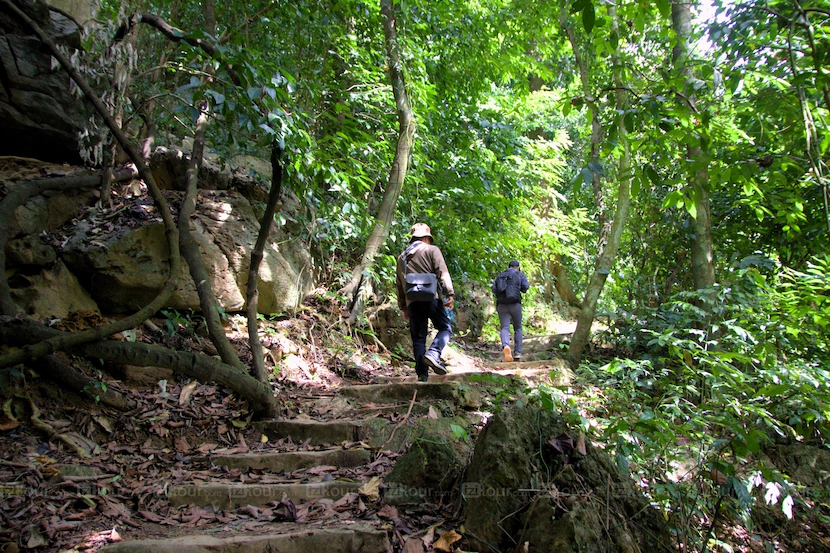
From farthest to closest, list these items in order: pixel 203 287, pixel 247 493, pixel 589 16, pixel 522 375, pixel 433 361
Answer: pixel 522 375 < pixel 433 361 < pixel 203 287 < pixel 247 493 < pixel 589 16

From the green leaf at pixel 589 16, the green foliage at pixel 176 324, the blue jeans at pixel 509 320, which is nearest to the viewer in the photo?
the green leaf at pixel 589 16

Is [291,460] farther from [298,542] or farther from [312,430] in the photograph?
[298,542]

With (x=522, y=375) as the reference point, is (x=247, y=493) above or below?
below

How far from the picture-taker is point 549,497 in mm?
2467

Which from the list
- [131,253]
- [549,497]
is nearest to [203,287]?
[131,253]

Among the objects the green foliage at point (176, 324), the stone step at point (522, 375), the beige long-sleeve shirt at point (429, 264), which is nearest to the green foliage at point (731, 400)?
the stone step at point (522, 375)

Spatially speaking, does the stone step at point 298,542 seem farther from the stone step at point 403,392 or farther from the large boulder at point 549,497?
the stone step at point 403,392

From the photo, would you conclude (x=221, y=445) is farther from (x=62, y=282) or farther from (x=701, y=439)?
(x=701, y=439)

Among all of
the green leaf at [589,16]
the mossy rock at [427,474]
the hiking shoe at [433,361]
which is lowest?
the mossy rock at [427,474]

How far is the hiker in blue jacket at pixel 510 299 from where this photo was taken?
8.98 metres

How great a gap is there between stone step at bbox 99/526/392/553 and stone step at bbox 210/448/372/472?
114 cm

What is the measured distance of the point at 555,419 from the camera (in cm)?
295

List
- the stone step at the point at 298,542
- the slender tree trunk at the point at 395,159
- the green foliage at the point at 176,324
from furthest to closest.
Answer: the slender tree trunk at the point at 395,159 → the green foliage at the point at 176,324 → the stone step at the point at 298,542

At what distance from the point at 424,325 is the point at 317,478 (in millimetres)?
2841
